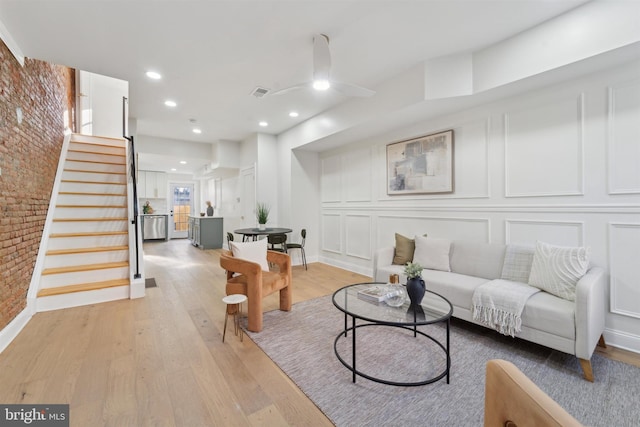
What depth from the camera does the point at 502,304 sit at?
7.30 feet

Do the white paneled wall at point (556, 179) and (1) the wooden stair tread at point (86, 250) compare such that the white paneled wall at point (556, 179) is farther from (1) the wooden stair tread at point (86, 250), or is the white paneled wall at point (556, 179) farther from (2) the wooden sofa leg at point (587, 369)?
(1) the wooden stair tread at point (86, 250)

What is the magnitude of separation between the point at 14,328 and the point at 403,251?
13.1 ft

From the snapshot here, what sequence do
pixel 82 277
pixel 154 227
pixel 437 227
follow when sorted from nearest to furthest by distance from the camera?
1. pixel 82 277
2. pixel 437 227
3. pixel 154 227

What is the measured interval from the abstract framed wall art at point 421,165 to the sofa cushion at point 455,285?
1.17m

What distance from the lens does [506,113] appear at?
9.63 feet

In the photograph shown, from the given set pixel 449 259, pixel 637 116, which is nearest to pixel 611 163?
pixel 637 116

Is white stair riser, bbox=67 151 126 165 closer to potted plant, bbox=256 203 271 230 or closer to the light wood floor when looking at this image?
potted plant, bbox=256 203 271 230

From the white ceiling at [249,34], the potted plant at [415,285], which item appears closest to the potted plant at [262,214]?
the white ceiling at [249,34]

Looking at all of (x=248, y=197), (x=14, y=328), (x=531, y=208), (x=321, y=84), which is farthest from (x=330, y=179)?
(x=14, y=328)

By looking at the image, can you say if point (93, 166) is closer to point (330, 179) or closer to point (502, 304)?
point (330, 179)

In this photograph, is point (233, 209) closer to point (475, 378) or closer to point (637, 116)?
point (475, 378)

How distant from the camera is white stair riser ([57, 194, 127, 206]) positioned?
3909 millimetres

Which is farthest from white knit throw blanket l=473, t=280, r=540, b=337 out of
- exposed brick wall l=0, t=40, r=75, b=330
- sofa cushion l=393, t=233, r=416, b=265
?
exposed brick wall l=0, t=40, r=75, b=330

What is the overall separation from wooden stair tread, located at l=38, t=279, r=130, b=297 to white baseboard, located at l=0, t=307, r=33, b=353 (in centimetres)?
28
